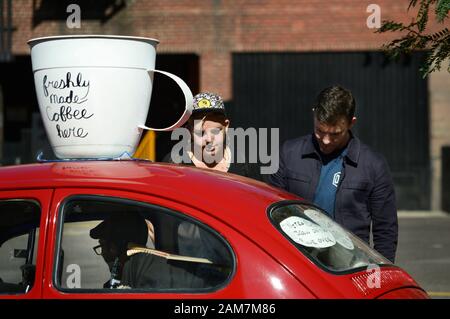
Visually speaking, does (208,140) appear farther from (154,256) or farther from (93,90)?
(154,256)

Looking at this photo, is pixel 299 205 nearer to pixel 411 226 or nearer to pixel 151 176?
pixel 151 176

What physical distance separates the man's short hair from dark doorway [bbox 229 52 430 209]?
15.3 meters

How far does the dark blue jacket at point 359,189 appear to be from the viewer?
4.85 meters

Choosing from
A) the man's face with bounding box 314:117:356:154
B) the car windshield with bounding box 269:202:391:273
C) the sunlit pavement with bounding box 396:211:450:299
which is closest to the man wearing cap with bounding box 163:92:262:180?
the man's face with bounding box 314:117:356:154

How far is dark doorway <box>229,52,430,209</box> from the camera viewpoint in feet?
65.5

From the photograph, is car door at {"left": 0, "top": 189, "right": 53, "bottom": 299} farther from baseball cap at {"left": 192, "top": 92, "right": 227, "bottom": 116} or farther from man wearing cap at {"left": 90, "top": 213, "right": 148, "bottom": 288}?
baseball cap at {"left": 192, "top": 92, "right": 227, "bottom": 116}

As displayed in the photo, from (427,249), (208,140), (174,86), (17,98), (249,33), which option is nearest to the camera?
(208,140)

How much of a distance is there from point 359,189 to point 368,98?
50.6 ft

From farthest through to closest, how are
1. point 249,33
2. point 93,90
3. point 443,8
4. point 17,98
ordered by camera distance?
point 17,98 → point 249,33 → point 443,8 → point 93,90

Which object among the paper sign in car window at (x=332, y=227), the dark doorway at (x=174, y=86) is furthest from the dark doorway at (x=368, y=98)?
the paper sign in car window at (x=332, y=227)

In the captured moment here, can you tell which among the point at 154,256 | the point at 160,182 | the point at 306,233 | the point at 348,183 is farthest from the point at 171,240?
the point at 348,183

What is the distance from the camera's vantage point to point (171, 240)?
3523 mm

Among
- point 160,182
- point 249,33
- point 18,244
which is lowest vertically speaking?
point 18,244
